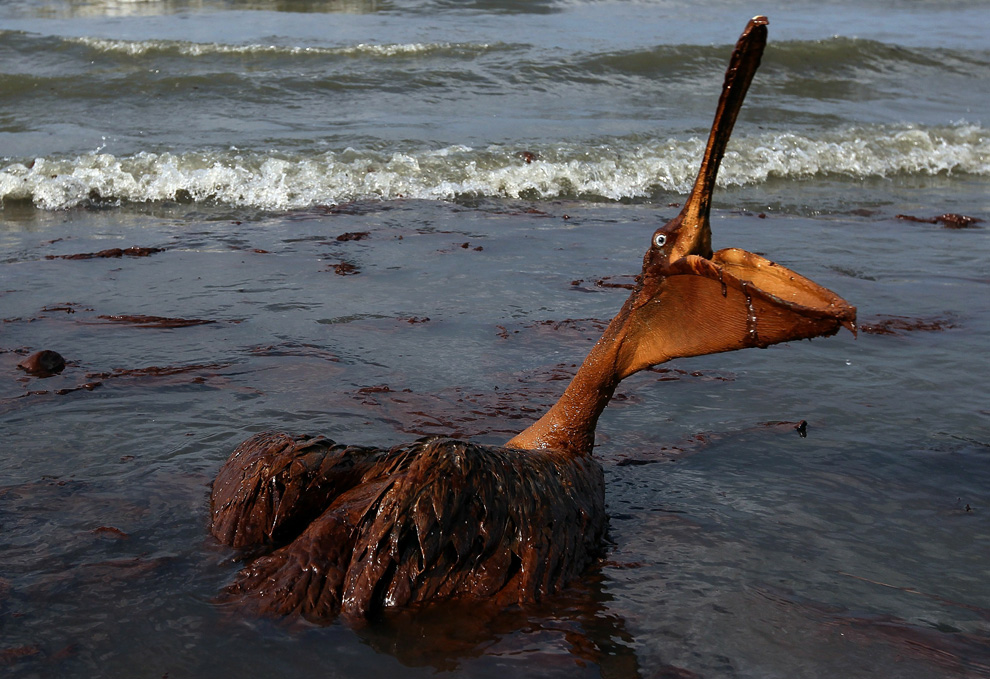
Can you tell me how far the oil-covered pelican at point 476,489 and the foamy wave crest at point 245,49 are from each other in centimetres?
1159

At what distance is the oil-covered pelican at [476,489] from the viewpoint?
2656 mm

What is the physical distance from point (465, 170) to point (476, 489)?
653 centimetres

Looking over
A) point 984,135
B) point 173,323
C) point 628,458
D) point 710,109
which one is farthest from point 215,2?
point 628,458

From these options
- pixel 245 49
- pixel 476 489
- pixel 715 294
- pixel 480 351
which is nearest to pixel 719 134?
pixel 715 294

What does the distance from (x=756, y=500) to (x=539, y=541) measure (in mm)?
1024

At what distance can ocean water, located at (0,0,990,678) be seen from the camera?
2.74 metres

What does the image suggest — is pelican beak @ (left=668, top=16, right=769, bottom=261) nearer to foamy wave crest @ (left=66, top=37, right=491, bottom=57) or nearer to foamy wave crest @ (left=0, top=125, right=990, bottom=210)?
foamy wave crest @ (left=0, top=125, right=990, bottom=210)

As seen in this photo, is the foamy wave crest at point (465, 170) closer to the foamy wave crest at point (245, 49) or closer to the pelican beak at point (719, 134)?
the foamy wave crest at point (245, 49)

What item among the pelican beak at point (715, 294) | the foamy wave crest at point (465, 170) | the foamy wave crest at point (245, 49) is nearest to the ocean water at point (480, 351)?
the foamy wave crest at point (465, 170)

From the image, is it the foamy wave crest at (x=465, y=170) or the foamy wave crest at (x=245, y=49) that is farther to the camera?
the foamy wave crest at (x=245, y=49)

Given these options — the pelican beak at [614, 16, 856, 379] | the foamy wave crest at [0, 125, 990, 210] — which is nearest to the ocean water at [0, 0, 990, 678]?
the foamy wave crest at [0, 125, 990, 210]

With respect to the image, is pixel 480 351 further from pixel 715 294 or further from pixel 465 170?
pixel 465 170

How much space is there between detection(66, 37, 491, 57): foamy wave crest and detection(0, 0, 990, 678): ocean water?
1.72 ft

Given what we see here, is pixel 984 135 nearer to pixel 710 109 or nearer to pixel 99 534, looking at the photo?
pixel 710 109
